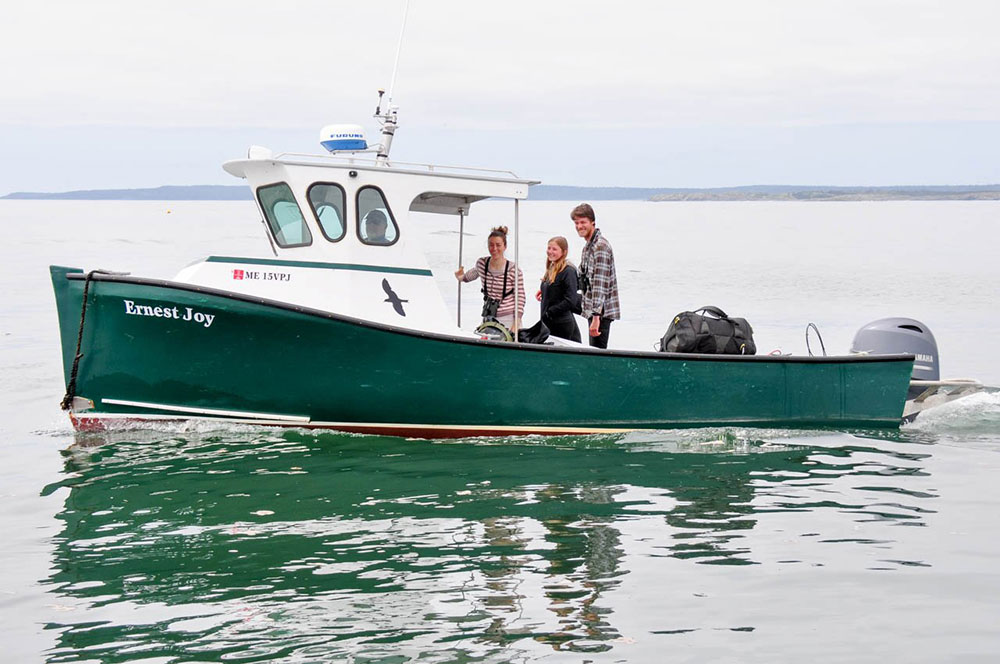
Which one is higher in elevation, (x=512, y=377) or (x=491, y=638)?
(x=512, y=377)

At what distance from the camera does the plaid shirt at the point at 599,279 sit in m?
9.62

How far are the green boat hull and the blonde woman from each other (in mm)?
676

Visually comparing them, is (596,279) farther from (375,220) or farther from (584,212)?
(375,220)

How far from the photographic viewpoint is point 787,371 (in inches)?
383

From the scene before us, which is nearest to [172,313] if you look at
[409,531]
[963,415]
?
[409,531]

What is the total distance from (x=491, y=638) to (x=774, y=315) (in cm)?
1859

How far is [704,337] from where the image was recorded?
9562 millimetres

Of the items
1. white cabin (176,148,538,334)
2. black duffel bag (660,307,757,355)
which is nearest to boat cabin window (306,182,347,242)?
white cabin (176,148,538,334)

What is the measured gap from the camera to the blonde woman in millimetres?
9648

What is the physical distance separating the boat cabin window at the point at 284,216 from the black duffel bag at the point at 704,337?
3155 mm

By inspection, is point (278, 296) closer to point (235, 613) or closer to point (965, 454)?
point (235, 613)

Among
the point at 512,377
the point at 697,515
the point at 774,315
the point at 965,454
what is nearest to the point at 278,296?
the point at 512,377

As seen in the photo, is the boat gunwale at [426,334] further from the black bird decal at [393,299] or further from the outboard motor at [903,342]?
the outboard motor at [903,342]

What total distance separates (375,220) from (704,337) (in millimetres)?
2928
